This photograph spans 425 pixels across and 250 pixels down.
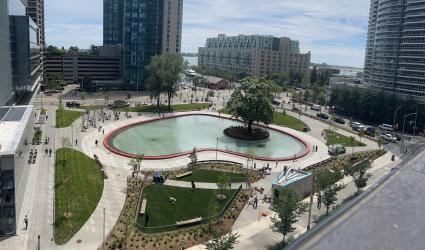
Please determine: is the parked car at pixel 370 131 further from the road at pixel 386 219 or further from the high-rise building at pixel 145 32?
the road at pixel 386 219

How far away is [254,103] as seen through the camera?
123 ft

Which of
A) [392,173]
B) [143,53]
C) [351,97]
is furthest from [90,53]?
[392,173]

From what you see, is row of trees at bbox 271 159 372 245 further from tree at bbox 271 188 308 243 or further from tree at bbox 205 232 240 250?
tree at bbox 205 232 240 250

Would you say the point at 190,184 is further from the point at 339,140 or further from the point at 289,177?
the point at 339,140

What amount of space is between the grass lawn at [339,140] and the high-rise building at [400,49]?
14.3 metres

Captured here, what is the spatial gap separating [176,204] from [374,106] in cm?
3682

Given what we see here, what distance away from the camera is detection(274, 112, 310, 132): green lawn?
44.5m

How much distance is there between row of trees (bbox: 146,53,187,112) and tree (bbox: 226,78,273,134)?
526 inches

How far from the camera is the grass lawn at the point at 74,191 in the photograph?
1764 centimetres

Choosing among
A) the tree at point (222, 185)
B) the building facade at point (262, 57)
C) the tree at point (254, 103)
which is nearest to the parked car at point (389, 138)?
the tree at point (254, 103)

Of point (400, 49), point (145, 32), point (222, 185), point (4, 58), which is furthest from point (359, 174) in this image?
point (145, 32)

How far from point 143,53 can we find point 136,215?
51561 mm

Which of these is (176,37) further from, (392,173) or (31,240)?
(392,173)

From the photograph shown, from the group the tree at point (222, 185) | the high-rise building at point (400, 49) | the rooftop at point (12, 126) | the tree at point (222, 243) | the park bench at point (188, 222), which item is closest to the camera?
the tree at point (222, 243)
